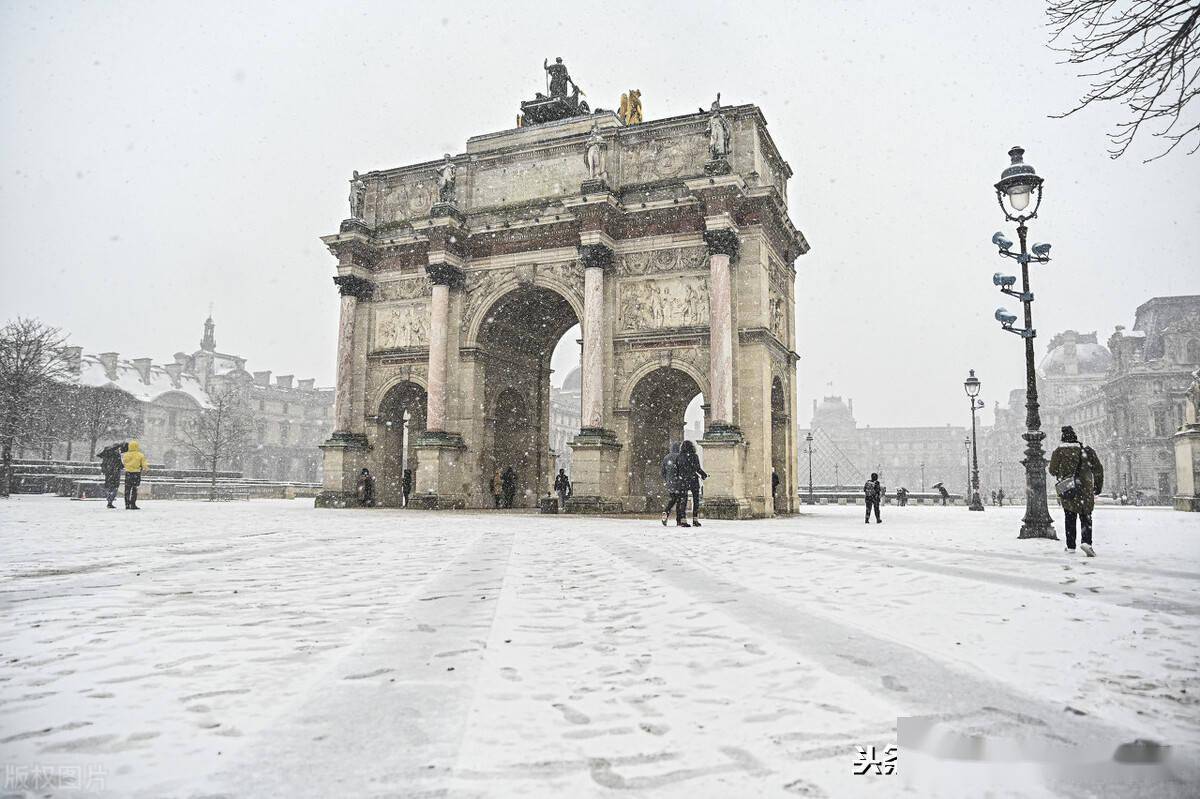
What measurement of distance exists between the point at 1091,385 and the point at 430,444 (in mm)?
84879

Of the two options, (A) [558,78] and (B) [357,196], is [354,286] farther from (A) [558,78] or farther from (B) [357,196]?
(A) [558,78]

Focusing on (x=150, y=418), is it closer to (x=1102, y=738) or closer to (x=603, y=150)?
(x=603, y=150)

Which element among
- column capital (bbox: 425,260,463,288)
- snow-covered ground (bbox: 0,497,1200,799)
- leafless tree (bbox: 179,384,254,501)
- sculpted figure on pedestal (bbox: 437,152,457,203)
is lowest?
snow-covered ground (bbox: 0,497,1200,799)

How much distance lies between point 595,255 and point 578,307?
74.3 inches

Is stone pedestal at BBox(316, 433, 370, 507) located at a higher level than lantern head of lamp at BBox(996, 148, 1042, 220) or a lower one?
lower

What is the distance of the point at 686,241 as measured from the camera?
22.0 metres

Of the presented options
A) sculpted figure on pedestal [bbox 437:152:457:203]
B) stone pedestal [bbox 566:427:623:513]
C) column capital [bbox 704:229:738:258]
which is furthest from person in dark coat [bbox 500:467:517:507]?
column capital [bbox 704:229:738:258]

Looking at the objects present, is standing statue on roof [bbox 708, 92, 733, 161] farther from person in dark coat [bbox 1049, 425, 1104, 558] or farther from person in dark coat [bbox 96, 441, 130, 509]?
Result: person in dark coat [bbox 96, 441, 130, 509]

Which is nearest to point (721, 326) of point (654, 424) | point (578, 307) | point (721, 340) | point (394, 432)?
point (721, 340)

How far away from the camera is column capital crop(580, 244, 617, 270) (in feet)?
72.1

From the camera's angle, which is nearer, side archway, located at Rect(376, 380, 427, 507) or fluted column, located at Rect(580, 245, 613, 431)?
fluted column, located at Rect(580, 245, 613, 431)

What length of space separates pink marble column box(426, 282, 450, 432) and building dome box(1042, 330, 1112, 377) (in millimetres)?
85134

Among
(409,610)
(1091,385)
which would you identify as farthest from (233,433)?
(1091,385)

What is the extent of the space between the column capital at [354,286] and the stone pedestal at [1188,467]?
2661 cm
